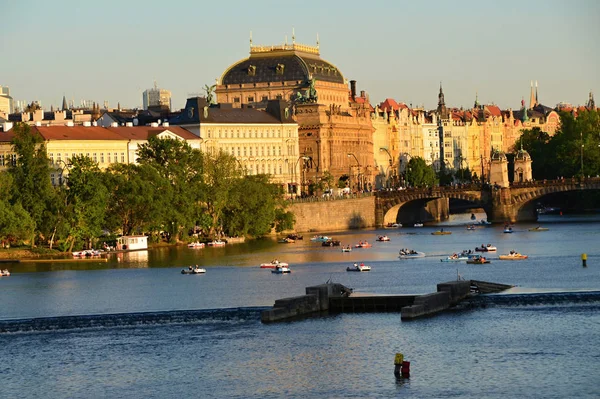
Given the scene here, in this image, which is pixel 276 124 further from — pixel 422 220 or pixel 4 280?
pixel 4 280

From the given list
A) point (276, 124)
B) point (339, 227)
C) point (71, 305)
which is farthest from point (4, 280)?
point (276, 124)

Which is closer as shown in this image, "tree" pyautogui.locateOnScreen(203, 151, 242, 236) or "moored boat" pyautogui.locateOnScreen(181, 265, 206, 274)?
"moored boat" pyautogui.locateOnScreen(181, 265, 206, 274)

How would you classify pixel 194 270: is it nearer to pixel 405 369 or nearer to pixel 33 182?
pixel 33 182

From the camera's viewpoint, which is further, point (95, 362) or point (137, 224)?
point (137, 224)

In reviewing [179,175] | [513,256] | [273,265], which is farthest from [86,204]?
[513,256]

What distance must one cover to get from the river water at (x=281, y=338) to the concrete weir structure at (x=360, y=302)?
85cm

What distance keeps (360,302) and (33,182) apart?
168 ft

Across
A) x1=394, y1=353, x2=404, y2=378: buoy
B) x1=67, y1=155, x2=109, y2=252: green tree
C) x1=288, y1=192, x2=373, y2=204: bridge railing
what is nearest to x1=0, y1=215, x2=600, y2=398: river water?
x1=394, y1=353, x2=404, y2=378: buoy

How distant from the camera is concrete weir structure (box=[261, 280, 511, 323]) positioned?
73062 mm

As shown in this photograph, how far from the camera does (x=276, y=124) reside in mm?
180000

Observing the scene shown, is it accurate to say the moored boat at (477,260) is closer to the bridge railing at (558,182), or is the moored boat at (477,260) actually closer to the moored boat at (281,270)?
the moored boat at (281,270)

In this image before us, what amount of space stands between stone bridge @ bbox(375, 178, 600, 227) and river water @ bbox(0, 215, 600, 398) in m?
55.4

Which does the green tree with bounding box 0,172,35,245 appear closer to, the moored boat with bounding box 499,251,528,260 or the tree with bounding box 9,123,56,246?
the tree with bounding box 9,123,56,246

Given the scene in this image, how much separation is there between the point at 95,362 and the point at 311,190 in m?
122
